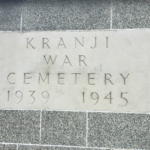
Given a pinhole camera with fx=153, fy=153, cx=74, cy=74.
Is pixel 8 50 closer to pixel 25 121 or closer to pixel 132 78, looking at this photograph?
pixel 25 121

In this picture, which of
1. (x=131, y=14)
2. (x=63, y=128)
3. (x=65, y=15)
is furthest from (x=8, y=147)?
(x=131, y=14)

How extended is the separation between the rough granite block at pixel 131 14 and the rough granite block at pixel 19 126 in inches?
99.6

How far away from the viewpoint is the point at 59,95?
3.11 metres

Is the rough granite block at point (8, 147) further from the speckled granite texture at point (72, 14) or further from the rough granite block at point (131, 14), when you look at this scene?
the rough granite block at point (131, 14)

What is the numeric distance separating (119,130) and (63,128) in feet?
3.64

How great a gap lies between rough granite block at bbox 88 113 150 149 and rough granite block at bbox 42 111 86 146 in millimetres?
179

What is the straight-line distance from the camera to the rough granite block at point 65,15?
318 centimetres

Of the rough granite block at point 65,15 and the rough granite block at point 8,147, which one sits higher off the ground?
the rough granite block at point 65,15

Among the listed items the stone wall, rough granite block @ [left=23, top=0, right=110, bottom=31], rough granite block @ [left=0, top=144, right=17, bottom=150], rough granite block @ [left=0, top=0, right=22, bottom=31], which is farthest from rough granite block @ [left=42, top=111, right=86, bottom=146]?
rough granite block @ [left=0, top=0, right=22, bottom=31]

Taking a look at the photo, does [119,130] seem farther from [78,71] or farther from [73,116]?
[78,71]

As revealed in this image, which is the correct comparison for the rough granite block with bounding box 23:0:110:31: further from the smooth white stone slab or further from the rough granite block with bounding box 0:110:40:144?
the rough granite block with bounding box 0:110:40:144

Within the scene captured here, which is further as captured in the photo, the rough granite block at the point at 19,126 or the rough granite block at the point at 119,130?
the rough granite block at the point at 19,126

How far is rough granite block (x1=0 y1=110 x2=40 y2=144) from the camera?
315cm

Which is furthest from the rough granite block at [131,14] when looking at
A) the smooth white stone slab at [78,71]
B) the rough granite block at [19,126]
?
the rough granite block at [19,126]
